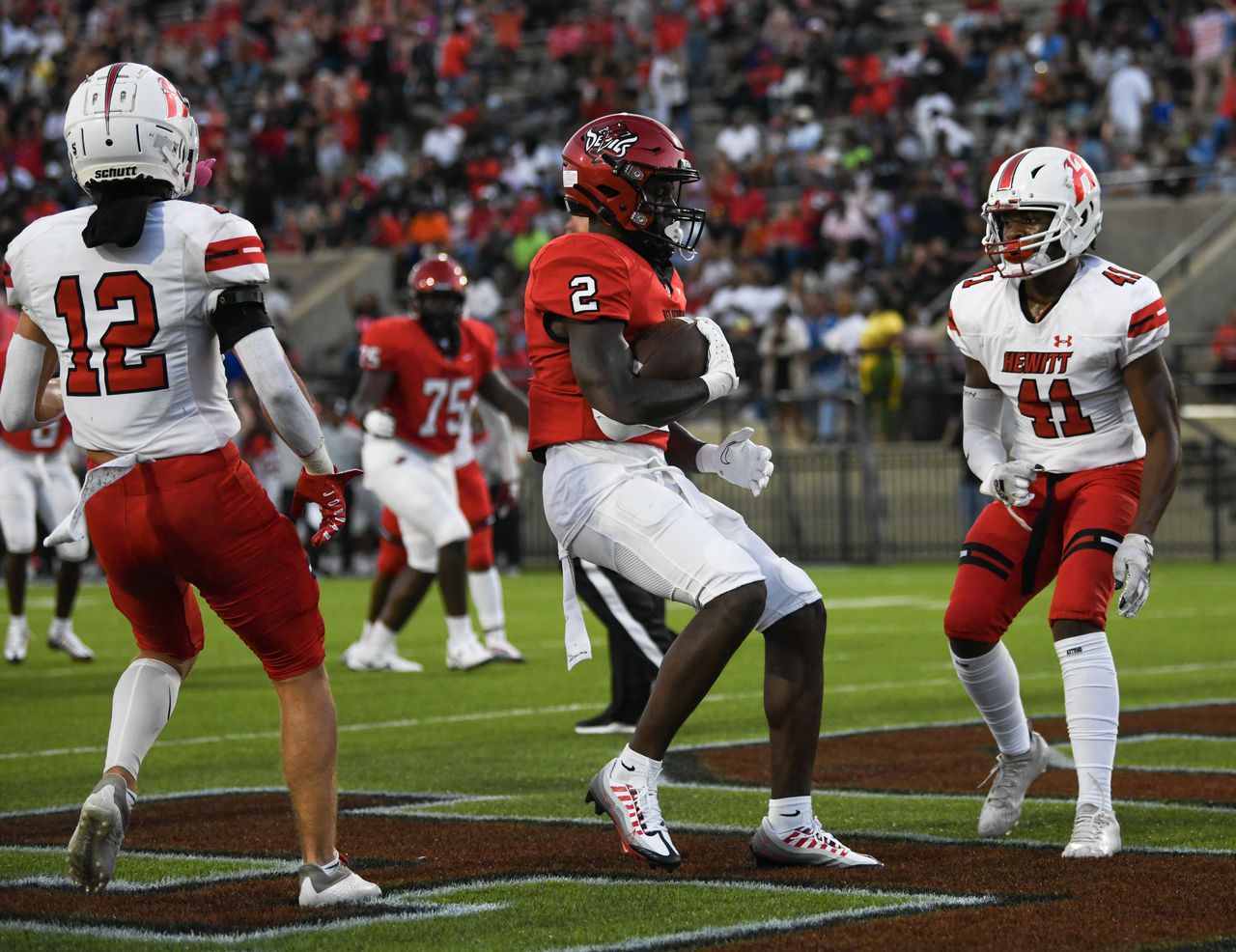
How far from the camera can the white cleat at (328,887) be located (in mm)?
4512

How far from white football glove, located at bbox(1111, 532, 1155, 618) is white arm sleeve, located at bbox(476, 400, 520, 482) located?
20.0ft

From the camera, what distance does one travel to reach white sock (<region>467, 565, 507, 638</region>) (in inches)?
447

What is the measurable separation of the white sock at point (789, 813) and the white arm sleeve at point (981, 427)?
1351mm

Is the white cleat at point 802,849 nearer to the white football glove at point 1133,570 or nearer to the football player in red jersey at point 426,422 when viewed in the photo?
the white football glove at point 1133,570

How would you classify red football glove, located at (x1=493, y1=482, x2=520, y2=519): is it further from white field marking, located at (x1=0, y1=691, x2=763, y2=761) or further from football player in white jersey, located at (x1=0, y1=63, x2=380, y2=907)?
football player in white jersey, located at (x1=0, y1=63, x2=380, y2=907)

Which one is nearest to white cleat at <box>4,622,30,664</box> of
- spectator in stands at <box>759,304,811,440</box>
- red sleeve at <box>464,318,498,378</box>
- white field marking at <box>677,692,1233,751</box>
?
red sleeve at <box>464,318,498,378</box>

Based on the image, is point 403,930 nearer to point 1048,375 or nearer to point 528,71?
point 1048,375

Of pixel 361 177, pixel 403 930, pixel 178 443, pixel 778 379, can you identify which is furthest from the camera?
pixel 361 177

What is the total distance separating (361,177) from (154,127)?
2270 cm

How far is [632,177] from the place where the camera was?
521cm

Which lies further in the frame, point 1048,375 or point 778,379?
point 778,379

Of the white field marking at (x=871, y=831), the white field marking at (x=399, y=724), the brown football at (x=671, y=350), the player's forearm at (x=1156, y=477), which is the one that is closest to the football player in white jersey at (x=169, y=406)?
the brown football at (x=671, y=350)

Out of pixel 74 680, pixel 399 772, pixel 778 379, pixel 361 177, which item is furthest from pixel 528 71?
pixel 399 772

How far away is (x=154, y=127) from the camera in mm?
4625
